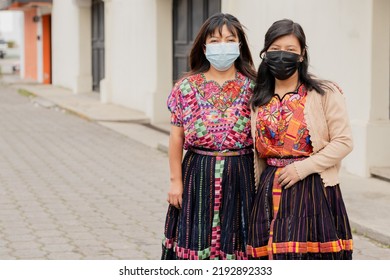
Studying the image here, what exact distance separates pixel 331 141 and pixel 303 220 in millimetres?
401

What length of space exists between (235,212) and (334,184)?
1.71 ft

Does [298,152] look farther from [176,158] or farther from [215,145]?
[176,158]

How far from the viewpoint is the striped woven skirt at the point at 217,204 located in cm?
428

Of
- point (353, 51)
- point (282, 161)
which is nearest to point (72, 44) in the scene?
point (353, 51)

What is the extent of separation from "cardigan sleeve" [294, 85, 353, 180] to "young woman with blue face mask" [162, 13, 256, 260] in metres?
0.36

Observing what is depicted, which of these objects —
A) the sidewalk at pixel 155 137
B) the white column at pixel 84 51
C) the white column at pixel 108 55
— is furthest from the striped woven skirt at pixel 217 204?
the white column at pixel 84 51

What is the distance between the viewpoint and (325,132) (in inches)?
161

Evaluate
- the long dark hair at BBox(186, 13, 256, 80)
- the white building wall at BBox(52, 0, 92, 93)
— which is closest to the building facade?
the white building wall at BBox(52, 0, 92, 93)

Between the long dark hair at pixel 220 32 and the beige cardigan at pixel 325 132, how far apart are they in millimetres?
408

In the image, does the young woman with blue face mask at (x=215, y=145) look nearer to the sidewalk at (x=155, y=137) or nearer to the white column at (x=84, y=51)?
the sidewalk at (x=155, y=137)
